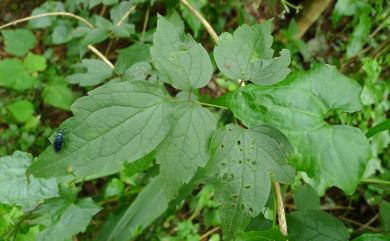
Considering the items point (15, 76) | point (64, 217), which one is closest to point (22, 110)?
point (15, 76)

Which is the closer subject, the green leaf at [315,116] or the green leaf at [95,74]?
the green leaf at [315,116]

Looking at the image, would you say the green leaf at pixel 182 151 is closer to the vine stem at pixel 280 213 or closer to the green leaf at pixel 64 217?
the vine stem at pixel 280 213

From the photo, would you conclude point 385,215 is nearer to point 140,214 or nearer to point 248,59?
point 248,59

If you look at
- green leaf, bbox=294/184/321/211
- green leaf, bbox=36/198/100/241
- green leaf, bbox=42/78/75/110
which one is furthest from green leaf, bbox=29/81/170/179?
green leaf, bbox=42/78/75/110

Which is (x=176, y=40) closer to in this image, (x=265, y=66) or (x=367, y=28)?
(x=265, y=66)

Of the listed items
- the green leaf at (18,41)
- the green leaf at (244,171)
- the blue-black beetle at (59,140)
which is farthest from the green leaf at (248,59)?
the green leaf at (18,41)

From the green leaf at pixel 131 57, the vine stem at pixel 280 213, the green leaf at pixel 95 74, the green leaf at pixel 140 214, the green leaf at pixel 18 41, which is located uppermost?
the green leaf at pixel 18 41

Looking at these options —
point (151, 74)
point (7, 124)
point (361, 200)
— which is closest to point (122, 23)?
point (151, 74)
